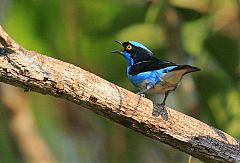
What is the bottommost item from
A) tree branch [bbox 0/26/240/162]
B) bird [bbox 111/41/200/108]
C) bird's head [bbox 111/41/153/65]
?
tree branch [bbox 0/26/240/162]

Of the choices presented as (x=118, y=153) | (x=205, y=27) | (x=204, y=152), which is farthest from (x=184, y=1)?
(x=204, y=152)

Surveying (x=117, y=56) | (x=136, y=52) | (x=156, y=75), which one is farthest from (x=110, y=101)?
(x=117, y=56)

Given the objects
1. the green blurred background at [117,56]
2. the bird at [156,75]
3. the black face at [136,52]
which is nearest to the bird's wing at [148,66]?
the bird at [156,75]

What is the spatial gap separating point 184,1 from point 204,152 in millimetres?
1725

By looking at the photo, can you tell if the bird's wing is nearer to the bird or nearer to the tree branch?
the bird

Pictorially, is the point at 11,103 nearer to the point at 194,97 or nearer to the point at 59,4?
the point at 59,4

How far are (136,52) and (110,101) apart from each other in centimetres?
145

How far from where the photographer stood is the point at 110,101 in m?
2.99

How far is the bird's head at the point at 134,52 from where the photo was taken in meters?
4.34

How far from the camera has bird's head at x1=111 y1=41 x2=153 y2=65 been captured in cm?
434

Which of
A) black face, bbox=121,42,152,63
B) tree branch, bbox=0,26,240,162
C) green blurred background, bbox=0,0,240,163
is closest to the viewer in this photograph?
tree branch, bbox=0,26,240,162

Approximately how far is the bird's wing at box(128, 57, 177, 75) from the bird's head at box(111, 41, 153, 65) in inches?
7.9

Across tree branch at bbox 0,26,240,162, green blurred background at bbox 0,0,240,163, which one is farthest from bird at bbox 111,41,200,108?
green blurred background at bbox 0,0,240,163

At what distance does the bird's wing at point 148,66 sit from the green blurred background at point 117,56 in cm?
43
